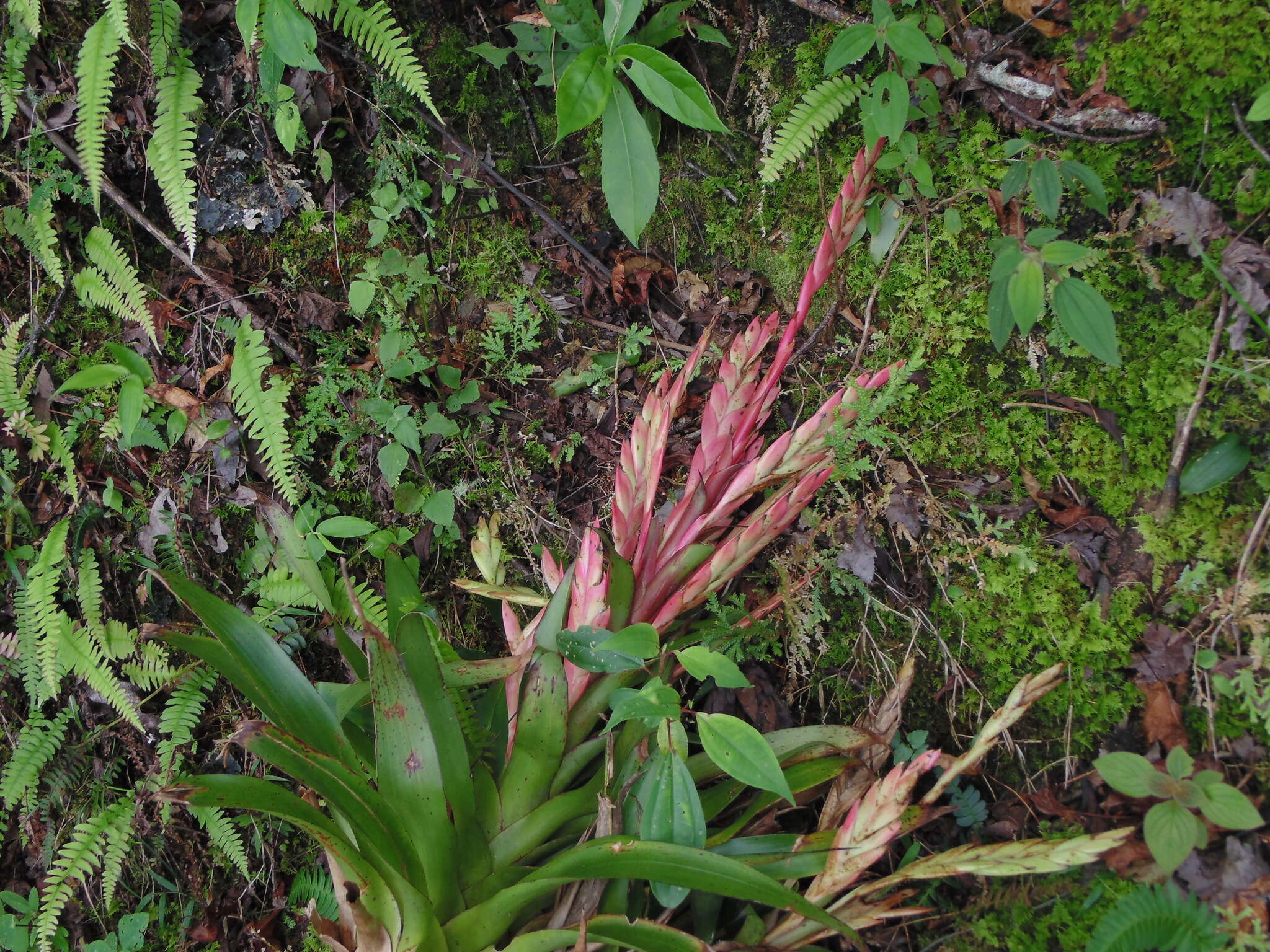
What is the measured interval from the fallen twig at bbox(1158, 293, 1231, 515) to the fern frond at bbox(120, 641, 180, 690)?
2.72 m

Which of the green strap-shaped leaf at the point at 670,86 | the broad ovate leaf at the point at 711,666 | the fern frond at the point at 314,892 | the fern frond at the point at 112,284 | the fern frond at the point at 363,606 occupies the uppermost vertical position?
the green strap-shaped leaf at the point at 670,86

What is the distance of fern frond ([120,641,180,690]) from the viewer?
2268mm

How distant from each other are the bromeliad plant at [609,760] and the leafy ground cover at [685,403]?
180mm

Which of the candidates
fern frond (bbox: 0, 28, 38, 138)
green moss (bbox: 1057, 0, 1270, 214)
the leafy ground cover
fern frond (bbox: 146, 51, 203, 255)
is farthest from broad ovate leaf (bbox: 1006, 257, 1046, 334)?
fern frond (bbox: 0, 28, 38, 138)

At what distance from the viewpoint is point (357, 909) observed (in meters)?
1.46

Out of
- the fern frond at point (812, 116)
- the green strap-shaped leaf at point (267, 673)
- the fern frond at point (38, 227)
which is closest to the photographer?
the green strap-shaped leaf at point (267, 673)

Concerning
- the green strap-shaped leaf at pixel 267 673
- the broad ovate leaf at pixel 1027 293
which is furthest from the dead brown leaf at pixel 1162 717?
the green strap-shaped leaf at pixel 267 673

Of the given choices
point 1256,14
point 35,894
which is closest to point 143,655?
point 35,894

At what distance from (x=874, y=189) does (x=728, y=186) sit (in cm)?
44

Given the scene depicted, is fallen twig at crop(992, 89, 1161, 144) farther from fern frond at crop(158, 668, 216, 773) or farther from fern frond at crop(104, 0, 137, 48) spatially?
fern frond at crop(158, 668, 216, 773)

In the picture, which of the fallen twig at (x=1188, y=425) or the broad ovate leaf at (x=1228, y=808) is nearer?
the broad ovate leaf at (x=1228, y=808)

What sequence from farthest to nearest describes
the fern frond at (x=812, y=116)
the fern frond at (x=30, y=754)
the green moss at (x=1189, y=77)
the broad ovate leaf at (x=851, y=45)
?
the fern frond at (x=30, y=754)
the fern frond at (x=812, y=116)
the broad ovate leaf at (x=851, y=45)
the green moss at (x=1189, y=77)

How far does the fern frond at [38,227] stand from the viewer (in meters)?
2.32

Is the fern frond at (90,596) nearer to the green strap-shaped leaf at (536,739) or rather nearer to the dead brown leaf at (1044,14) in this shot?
the green strap-shaped leaf at (536,739)
